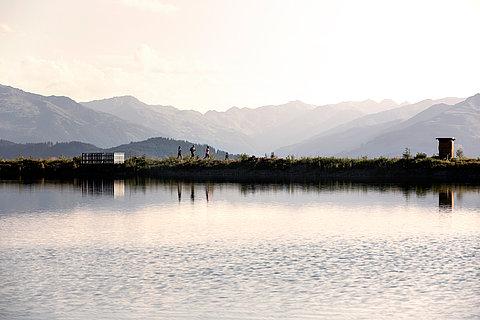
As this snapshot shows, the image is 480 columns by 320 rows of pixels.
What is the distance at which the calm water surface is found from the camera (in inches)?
1083

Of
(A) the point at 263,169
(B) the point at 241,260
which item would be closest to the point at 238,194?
(A) the point at 263,169

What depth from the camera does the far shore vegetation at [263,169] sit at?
104188mm

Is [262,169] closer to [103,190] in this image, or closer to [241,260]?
[103,190]

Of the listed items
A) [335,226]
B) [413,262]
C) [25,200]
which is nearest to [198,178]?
[25,200]

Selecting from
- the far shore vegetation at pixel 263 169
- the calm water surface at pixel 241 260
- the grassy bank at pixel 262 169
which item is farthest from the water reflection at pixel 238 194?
the far shore vegetation at pixel 263 169

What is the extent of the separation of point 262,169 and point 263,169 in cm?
17

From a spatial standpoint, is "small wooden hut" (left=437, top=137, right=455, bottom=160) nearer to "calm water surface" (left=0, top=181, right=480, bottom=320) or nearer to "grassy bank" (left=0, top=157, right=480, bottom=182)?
"grassy bank" (left=0, top=157, right=480, bottom=182)

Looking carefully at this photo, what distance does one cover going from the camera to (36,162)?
130 meters

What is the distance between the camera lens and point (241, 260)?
3697 centimetres

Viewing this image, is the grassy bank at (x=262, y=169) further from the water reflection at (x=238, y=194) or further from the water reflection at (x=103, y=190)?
the water reflection at (x=103, y=190)

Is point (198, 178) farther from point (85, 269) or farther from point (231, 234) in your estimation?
point (85, 269)

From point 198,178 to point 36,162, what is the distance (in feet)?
112

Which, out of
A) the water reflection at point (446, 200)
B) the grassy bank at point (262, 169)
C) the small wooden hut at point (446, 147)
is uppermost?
the small wooden hut at point (446, 147)

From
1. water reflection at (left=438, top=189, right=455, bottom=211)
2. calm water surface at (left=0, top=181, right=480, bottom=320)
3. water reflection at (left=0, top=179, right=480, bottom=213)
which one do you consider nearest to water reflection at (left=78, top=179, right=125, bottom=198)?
→ water reflection at (left=0, top=179, right=480, bottom=213)
